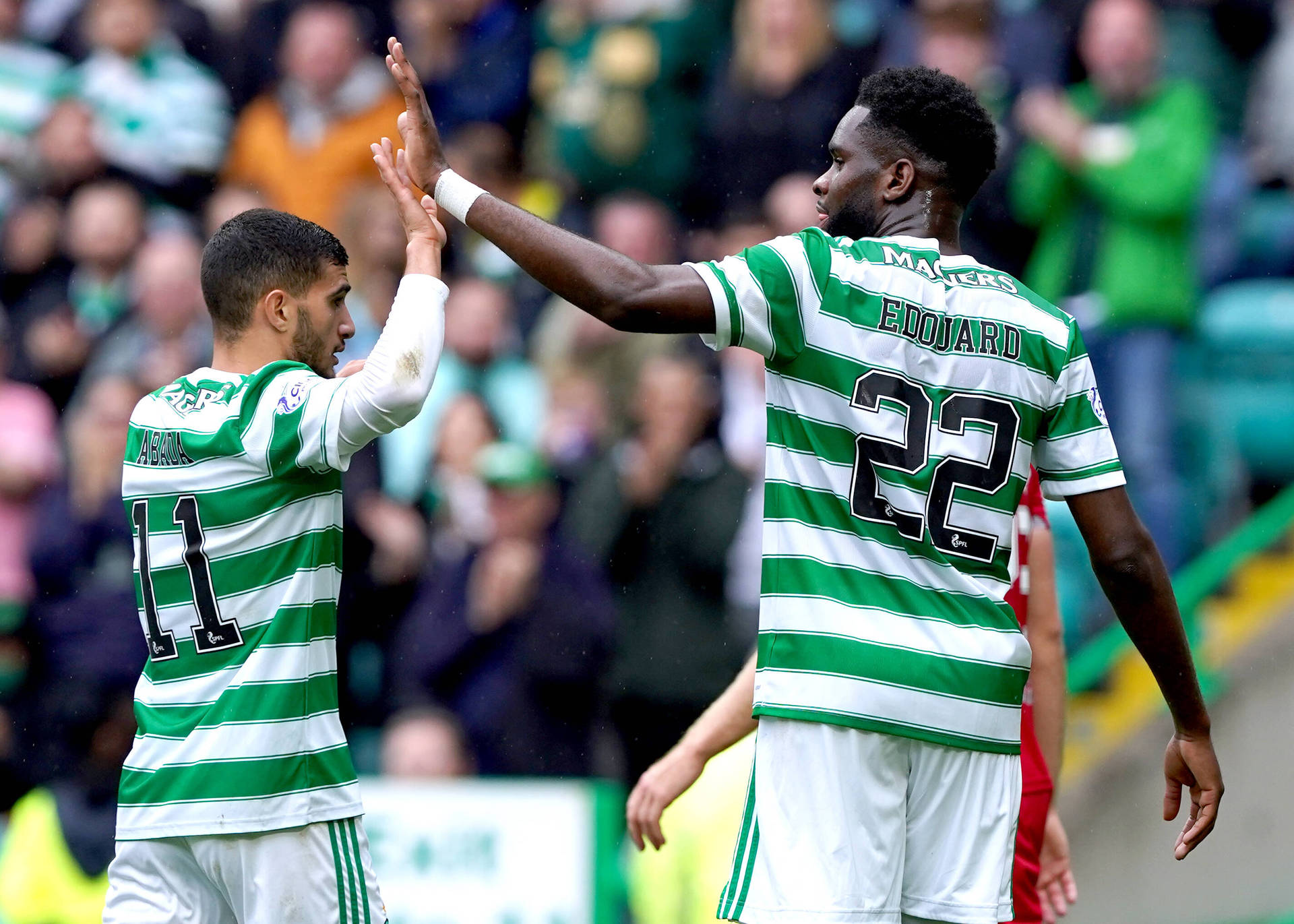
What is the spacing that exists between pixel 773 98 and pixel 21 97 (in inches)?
153

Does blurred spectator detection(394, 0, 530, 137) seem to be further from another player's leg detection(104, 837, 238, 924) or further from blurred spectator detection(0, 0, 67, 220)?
another player's leg detection(104, 837, 238, 924)

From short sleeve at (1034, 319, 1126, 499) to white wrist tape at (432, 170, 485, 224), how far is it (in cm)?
104

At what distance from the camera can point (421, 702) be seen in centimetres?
620

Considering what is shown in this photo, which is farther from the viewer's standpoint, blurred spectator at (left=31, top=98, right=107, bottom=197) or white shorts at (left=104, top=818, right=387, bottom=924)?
blurred spectator at (left=31, top=98, right=107, bottom=197)

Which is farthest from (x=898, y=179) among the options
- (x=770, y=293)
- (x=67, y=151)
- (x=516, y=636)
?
(x=67, y=151)

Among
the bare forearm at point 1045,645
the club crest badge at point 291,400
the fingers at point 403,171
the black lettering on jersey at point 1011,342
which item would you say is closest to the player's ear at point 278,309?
the club crest badge at point 291,400

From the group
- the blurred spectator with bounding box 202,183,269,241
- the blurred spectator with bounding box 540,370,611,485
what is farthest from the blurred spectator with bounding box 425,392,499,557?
the blurred spectator with bounding box 202,183,269,241

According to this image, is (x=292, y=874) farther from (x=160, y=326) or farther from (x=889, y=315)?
(x=160, y=326)

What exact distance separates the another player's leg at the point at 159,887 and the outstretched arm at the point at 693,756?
2.67ft

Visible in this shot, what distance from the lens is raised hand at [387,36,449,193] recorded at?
266 centimetres

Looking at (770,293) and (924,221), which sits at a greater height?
(924,221)

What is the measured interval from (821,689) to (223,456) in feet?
3.76

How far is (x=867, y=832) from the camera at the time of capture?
2.49 metres

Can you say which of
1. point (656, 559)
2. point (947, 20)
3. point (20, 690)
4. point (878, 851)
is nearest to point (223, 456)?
point (878, 851)
